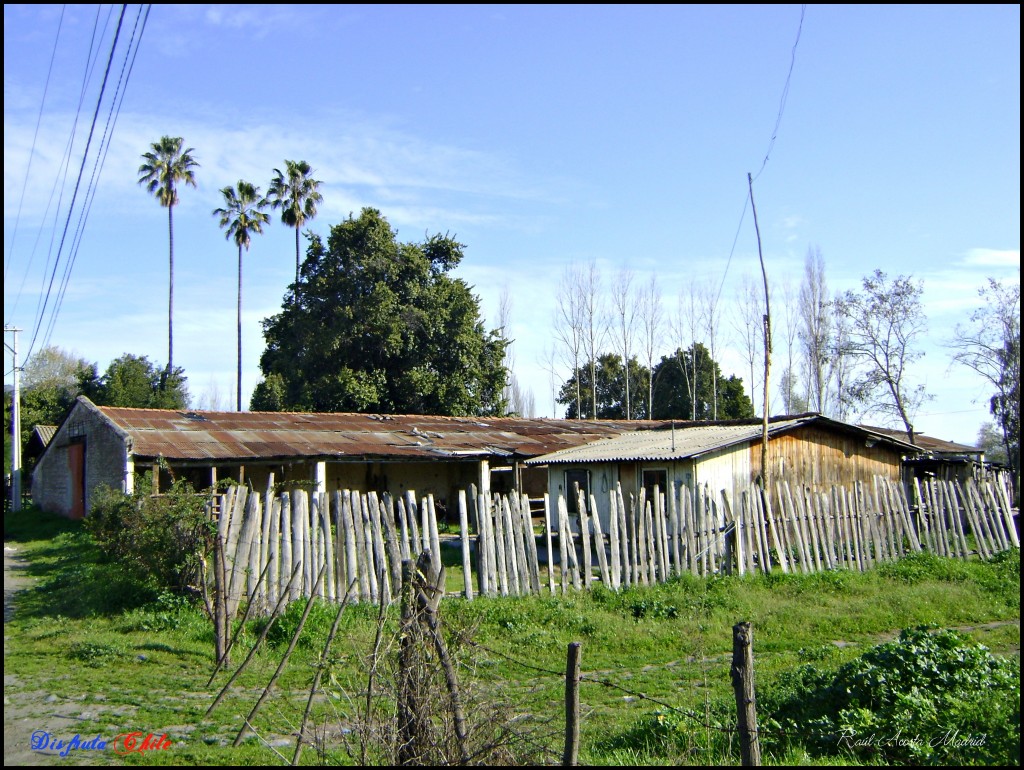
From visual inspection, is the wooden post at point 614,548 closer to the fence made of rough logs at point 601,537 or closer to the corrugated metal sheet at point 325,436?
the fence made of rough logs at point 601,537

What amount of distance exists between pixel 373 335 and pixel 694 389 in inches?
777

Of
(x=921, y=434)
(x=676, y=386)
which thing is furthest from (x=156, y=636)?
(x=676, y=386)

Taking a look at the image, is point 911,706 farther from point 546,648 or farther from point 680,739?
point 546,648

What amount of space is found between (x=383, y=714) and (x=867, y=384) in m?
33.5

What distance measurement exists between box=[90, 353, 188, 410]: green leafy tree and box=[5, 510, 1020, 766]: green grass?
2191cm

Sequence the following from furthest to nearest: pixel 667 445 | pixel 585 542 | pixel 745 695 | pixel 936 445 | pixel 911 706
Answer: pixel 936 445 → pixel 667 445 → pixel 585 542 → pixel 911 706 → pixel 745 695

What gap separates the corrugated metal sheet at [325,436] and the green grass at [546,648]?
18.9 feet

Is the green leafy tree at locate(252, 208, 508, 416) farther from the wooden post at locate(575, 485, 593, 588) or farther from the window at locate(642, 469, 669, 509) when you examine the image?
the wooden post at locate(575, 485, 593, 588)

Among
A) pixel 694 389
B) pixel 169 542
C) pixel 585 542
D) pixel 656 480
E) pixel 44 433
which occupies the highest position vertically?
pixel 694 389

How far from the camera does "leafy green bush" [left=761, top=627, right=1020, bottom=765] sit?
518 cm

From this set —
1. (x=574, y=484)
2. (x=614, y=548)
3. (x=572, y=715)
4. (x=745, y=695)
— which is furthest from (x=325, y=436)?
(x=745, y=695)

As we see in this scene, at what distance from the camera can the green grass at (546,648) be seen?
19.7 feet

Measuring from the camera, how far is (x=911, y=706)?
5.67m

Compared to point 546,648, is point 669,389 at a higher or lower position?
higher
